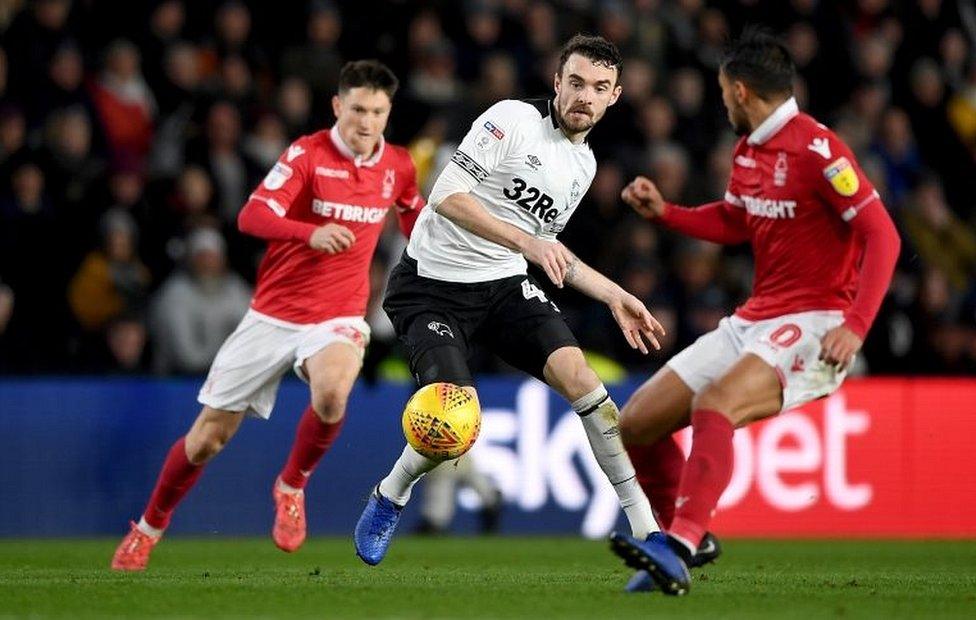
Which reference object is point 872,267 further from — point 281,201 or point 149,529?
point 149,529

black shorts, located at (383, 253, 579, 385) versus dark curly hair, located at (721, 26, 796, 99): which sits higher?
dark curly hair, located at (721, 26, 796, 99)

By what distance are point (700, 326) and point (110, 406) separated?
4.50 meters

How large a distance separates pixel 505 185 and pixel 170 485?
252 cm

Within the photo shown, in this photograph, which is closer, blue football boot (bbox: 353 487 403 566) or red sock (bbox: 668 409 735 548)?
red sock (bbox: 668 409 735 548)

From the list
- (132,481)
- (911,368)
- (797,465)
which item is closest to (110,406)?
(132,481)

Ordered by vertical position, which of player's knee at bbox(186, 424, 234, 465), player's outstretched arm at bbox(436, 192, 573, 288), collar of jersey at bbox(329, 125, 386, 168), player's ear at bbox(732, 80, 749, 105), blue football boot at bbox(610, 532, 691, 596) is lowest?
player's knee at bbox(186, 424, 234, 465)

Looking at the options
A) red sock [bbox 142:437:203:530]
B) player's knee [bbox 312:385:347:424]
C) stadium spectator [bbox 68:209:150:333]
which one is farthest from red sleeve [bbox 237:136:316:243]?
stadium spectator [bbox 68:209:150:333]

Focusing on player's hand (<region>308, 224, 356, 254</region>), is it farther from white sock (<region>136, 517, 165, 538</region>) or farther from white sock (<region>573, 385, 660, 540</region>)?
white sock (<region>136, 517, 165, 538</region>)

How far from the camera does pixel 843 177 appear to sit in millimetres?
7613

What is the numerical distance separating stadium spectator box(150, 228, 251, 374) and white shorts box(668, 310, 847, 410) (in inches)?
226

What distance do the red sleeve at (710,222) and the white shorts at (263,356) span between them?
195 cm

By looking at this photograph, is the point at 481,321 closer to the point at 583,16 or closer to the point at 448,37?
the point at 448,37

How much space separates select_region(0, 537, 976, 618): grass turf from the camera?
22.9 feet

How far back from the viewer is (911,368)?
14.7m
